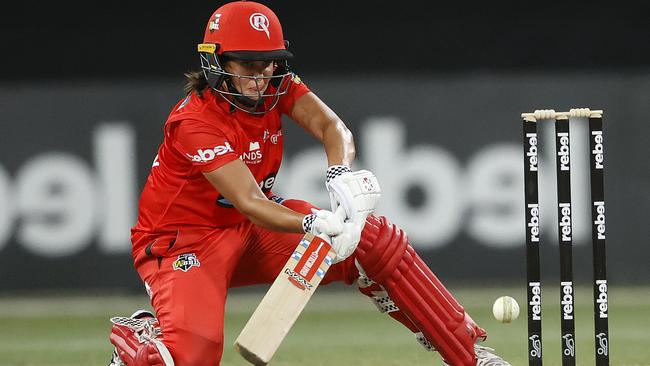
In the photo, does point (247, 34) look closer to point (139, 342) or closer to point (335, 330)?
point (139, 342)

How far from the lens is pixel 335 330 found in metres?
6.72

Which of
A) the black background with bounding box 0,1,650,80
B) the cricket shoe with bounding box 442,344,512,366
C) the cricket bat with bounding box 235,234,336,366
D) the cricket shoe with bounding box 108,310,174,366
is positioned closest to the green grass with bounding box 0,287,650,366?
the cricket shoe with bounding box 442,344,512,366

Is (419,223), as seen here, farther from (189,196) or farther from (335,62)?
(189,196)

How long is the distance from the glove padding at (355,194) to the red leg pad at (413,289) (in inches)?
6.5

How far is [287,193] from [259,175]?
3486 millimetres

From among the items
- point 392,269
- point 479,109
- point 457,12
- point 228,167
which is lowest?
point 392,269

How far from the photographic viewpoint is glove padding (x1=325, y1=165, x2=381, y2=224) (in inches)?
156

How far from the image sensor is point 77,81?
8.89 meters

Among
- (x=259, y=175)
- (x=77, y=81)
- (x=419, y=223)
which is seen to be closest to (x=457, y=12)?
(x=419, y=223)

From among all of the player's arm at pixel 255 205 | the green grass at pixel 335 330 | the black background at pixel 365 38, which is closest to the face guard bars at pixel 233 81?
the player's arm at pixel 255 205

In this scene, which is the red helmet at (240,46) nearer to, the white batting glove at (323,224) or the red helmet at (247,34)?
→ the red helmet at (247,34)

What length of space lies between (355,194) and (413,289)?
44 cm

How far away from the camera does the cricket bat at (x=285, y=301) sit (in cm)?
391

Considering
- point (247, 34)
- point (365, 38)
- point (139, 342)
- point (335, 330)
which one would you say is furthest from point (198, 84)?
point (365, 38)
